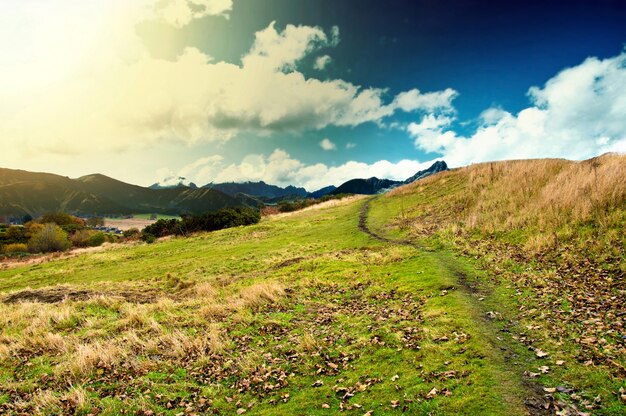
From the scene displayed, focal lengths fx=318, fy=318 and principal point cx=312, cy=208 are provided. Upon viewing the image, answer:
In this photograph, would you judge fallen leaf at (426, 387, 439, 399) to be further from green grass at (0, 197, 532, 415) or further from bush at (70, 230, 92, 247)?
bush at (70, 230, 92, 247)

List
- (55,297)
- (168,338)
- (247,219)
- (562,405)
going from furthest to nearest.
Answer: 1. (247,219)
2. (55,297)
3. (168,338)
4. (562,405)

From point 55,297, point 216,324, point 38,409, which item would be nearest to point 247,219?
point 55,297

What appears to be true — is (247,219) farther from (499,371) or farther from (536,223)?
(499,371)

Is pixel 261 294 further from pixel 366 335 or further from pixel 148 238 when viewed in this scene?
pixel 148 238

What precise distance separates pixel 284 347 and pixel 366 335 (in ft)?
10.3

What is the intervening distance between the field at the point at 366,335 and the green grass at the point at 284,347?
0.20ft

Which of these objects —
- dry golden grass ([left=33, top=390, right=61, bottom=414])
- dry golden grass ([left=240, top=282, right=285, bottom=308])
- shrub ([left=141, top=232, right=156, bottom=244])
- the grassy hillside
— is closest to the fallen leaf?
the grassy hillside

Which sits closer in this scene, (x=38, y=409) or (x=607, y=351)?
(x=607, y=351)

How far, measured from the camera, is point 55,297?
22.1 m

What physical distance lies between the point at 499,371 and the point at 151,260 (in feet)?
131

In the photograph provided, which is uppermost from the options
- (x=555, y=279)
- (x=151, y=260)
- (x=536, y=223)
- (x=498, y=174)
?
(x=498, y=174)

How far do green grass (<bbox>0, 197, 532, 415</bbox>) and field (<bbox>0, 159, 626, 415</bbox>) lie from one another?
6 cm

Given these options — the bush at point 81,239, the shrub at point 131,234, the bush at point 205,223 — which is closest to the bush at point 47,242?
the bush at point 81,239

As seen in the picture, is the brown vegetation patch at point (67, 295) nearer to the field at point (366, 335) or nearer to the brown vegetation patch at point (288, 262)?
the field at point (366, 335)
